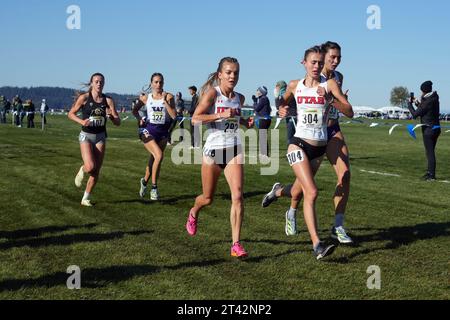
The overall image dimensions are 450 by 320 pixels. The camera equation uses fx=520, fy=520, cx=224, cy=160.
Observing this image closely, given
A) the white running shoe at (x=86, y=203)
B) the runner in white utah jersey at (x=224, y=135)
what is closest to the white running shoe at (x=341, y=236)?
the runner in white utah jersey at (x=224, y=135)

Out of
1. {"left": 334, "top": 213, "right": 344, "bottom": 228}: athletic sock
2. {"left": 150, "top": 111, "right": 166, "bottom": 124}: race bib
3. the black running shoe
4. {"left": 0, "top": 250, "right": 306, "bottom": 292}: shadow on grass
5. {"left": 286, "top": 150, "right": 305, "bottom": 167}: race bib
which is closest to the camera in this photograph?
{"left": 0, "top": 250, "right": 306, "bottom": 292}: shadow on grass

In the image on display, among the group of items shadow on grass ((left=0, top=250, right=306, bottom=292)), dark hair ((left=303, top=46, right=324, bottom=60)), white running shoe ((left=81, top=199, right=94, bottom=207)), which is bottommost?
shadow on grass ((left=0, top=250, right=306, bottom=292))

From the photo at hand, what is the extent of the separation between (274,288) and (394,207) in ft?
16.8

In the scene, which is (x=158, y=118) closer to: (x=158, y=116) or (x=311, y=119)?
(x=158, y=116)

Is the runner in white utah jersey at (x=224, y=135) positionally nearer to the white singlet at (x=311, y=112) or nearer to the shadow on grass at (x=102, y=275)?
the shadow on grass at (x=102, y=275)

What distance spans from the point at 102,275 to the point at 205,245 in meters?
1.68

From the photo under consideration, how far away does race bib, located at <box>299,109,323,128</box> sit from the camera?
6402mm

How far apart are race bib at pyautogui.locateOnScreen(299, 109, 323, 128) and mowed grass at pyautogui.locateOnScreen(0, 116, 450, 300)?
1.57 m

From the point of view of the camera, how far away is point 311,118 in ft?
21.1

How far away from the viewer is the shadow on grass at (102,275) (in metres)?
5.07

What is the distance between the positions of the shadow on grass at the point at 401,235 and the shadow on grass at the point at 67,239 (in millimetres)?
2995

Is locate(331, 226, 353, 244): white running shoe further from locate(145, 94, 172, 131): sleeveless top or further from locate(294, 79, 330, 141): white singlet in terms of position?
locate(145, 94, 172, 131): sleeveless top

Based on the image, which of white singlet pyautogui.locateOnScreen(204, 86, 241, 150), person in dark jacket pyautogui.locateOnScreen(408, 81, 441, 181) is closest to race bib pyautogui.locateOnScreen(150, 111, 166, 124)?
white singlet pyautogui.locateOnScreen(204, 86, 241, 150)
